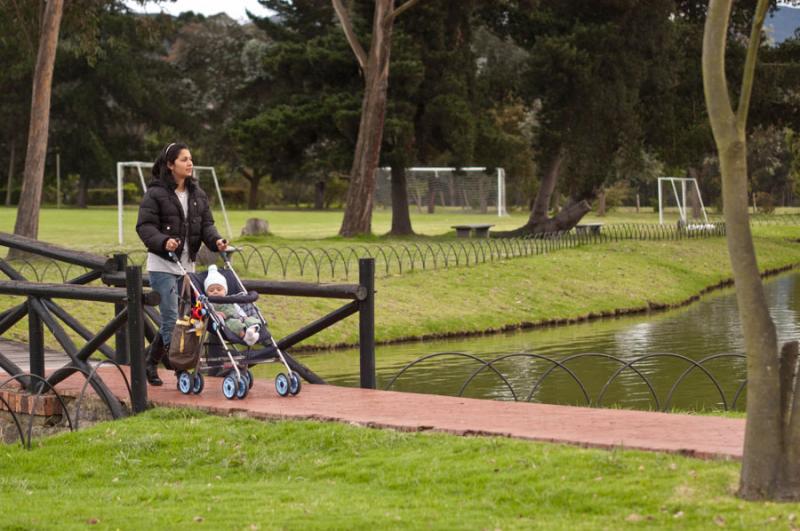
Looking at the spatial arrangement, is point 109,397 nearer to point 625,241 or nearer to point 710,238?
point 625,241

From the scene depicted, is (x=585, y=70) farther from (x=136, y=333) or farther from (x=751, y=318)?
(x=751, y=318)

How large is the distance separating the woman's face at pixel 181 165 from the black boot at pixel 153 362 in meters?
1.45

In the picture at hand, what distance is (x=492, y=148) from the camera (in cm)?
4138

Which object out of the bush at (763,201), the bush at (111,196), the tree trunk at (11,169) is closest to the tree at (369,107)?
the tree trunk at (11,169)

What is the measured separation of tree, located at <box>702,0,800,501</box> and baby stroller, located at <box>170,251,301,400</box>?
435cm

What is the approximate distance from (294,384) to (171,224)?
1663mm

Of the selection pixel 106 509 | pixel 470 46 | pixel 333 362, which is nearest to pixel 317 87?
pixel 470 46

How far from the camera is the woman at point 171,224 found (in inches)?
429

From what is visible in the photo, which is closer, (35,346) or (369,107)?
(35,346)

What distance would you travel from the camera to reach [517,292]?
1148 inches

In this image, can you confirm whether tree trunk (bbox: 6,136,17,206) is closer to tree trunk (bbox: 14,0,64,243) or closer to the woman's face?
tree trunk (bbox: 14,0,64,243)

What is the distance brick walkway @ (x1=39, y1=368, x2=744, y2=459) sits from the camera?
8203 millimetres

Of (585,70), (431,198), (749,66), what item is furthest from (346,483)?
(431,198)

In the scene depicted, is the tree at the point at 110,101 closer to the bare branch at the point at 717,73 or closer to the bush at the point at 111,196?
the bush at the point at 111,196
